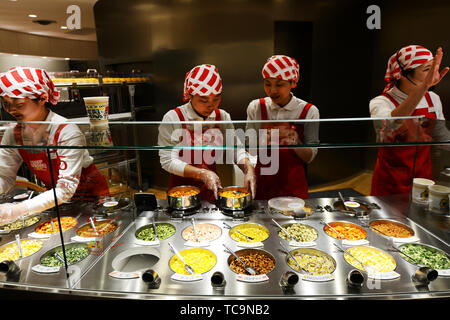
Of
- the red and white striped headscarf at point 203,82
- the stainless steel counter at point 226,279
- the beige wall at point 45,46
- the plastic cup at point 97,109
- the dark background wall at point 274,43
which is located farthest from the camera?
the beige wall at point 45,46

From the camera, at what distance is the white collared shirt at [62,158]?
1.45m

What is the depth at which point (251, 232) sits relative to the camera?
1.82 meters

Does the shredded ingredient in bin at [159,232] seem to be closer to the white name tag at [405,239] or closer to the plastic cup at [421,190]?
the white name tag at [405,239]

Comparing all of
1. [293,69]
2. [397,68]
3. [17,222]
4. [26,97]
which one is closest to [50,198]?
[17,222]

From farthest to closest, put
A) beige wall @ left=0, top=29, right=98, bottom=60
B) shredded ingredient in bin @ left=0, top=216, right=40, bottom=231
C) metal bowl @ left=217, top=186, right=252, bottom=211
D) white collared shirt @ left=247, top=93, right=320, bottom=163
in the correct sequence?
beige wall @ left=0, top=29, right=98, bottom=60
white collared shirt @ left=247, top=93, right=320, bottom=163
metal bowl @ left=217, top=186, right=252, bottom=211
shredded ingredient in bin @ left=0, top=216, right=40, bottom=231

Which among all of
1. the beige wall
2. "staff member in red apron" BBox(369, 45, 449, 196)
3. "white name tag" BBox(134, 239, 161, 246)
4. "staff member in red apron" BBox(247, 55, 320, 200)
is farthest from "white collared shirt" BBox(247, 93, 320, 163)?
the beige wall

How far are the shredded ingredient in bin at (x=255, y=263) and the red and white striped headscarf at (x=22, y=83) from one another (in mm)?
1856

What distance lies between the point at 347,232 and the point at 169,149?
126 cm

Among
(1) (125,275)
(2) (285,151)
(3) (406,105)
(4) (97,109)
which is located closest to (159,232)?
(1) (125,275)

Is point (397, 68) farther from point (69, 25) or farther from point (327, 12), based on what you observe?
point (69, 25)

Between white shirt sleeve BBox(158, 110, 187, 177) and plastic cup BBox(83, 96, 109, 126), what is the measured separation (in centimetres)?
32

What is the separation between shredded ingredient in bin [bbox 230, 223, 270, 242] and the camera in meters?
1.74

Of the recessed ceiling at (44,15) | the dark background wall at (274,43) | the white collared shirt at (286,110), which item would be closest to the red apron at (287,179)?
the white collared shirt at (286,110)

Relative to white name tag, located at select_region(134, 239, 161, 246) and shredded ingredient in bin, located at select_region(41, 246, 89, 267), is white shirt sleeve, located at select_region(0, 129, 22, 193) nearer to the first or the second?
shredded ingredient in bin, located at select_region(41, 246, 89, 267)
